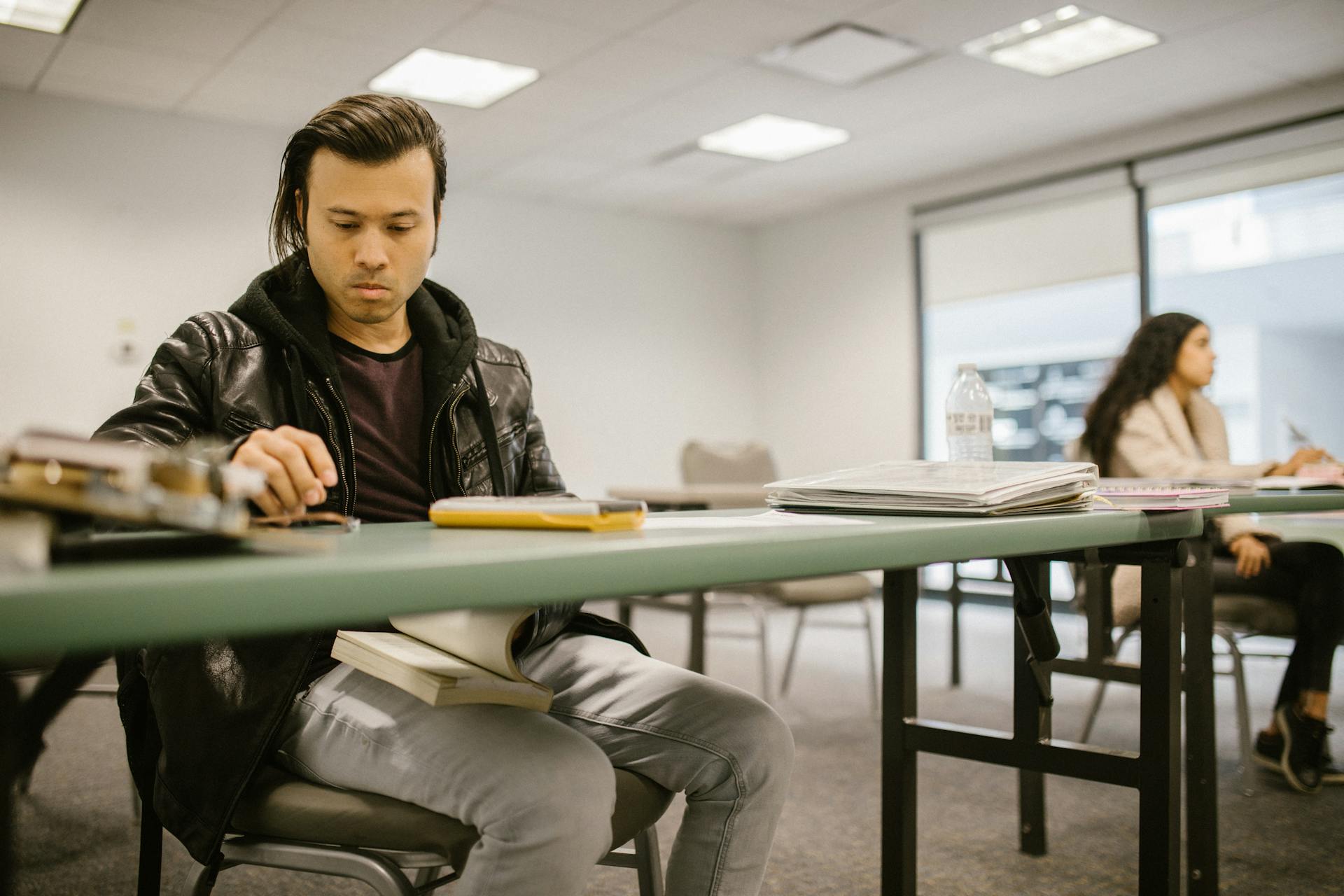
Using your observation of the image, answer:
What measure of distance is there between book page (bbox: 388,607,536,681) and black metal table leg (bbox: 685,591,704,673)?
1.74 metres

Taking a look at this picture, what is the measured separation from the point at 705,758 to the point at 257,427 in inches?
21.8

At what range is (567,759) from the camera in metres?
0.86

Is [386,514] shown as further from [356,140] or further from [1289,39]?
[1289,39]

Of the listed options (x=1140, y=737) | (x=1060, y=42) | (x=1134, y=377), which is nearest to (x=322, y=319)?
(x=1140, y=737)

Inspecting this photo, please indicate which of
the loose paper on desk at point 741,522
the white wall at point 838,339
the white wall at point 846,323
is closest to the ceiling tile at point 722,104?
the white wall at point 846,323

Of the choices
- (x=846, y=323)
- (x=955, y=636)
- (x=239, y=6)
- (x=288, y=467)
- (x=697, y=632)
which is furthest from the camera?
(x=846, y=323)

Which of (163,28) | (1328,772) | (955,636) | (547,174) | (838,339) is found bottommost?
(1328,772)

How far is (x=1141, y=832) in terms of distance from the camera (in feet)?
Result: 3.92

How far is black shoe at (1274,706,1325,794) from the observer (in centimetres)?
230

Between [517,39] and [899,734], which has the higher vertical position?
[517,39]

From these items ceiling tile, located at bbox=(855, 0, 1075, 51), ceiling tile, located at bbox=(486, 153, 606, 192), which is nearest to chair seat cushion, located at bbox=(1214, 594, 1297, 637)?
ceiling tile, located at bbox=(855, 0, 1075, 51)

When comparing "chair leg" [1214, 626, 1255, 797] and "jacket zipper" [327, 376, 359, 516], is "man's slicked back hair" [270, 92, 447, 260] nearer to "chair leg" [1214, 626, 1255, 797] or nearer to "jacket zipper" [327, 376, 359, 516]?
"jacket zipper" [327, 376, 359, 516]

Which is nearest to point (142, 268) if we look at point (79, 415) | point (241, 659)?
point (79, 415)

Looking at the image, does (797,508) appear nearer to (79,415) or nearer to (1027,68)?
(1027,68)
